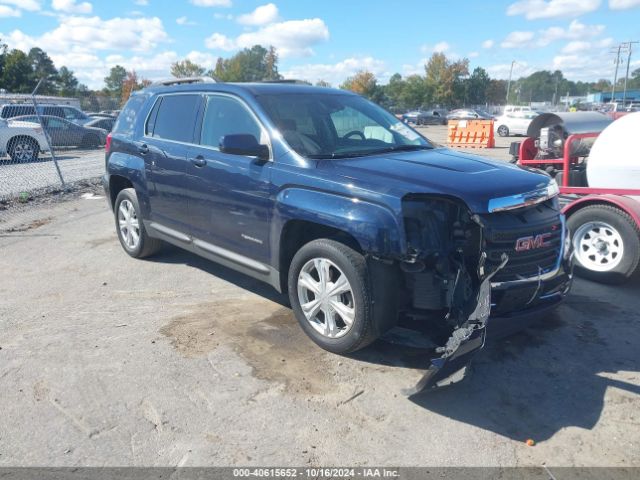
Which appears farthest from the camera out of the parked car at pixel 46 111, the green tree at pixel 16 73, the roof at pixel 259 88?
the green tree at pixel 16 73

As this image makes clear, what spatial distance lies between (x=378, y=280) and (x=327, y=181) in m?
0.80

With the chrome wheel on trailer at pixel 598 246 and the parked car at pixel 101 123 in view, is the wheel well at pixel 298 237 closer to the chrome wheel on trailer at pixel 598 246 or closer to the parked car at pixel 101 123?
the chrome wheel on trailer at pixel 598 246

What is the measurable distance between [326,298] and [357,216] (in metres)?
0.70

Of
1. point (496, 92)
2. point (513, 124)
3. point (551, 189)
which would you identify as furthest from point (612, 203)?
point (496, 92)

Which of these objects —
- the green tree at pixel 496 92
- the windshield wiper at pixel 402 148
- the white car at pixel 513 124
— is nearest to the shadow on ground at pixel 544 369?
the windshield wiper at pixel 402 148

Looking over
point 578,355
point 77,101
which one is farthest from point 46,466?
point 77,101

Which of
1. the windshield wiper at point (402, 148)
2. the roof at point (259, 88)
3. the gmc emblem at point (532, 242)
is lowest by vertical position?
the gmc emblem at point (532, 242)

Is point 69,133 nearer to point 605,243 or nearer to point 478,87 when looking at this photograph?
point 605,243

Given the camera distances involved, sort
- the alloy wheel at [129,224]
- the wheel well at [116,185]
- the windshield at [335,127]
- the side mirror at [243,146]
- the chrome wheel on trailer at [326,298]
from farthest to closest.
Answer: the wheel well at [116,185] → the alloy wheel at [129,224] → the windshield at [335,127] → the side mirror at [243,146] → the chrome wheel on trailer at [326,298]

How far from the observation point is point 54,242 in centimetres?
734

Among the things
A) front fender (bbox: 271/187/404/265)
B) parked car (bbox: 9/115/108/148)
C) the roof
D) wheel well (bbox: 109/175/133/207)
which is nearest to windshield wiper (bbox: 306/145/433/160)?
front fender (bbox: 271/187/404/265)

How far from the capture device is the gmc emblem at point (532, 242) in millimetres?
3615

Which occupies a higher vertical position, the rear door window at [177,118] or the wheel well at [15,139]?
the rear door window at [177,118]

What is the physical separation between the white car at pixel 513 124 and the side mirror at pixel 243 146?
28274mm
